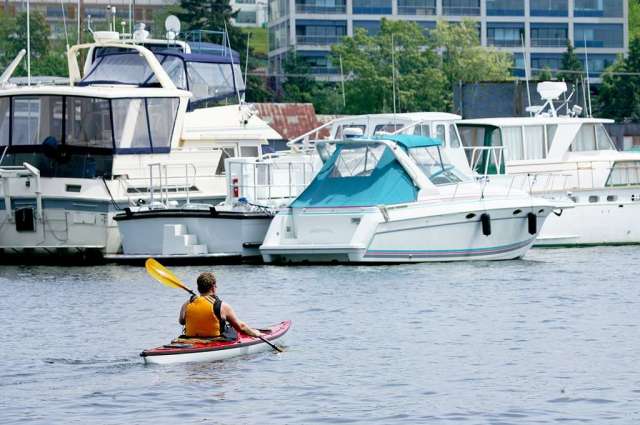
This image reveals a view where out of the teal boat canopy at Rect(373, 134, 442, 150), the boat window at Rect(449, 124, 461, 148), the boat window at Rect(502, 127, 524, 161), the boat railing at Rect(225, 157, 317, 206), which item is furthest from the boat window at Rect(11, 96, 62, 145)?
the boat window at Rect(502, 127, 524, 161)

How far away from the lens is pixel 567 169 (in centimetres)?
4444

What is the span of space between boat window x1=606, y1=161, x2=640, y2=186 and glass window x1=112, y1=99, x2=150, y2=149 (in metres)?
11.7

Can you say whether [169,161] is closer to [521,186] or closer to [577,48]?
[521,186]

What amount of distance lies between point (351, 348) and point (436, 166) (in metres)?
13.0

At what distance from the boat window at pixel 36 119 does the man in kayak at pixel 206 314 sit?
17.9 m

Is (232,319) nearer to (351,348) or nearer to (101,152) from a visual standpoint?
(351,348)

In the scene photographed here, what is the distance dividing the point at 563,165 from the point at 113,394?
79.4ft

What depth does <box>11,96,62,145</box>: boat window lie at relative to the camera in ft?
136

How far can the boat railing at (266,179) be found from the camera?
40.8m

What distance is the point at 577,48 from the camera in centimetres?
13012

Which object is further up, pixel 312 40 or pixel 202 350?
pixel 312 40

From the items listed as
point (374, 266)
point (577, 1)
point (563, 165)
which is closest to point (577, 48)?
point (577, 1)

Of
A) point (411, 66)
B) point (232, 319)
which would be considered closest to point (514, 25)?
point (411, 66)

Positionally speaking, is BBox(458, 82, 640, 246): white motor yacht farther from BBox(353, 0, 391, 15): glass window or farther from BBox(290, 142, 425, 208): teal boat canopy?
BBox(353, 0, 391, 15): glass window
